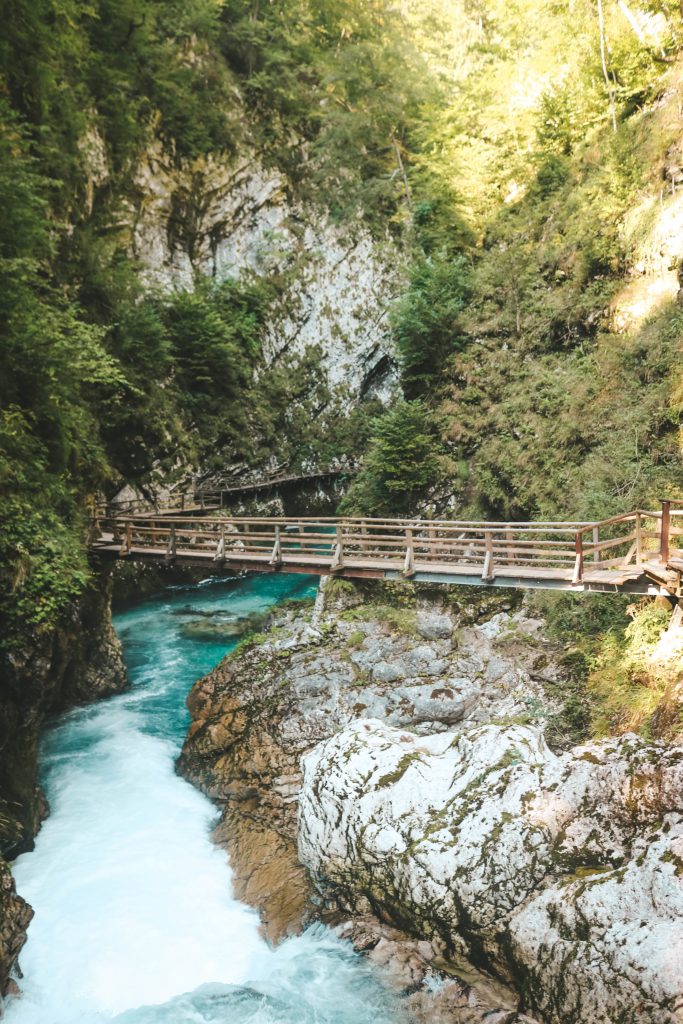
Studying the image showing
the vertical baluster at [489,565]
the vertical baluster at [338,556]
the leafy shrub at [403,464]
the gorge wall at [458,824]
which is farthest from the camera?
the leafy shrub at [403,464]

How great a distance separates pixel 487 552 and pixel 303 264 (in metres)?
20.9

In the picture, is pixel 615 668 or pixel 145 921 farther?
pixel 615 668

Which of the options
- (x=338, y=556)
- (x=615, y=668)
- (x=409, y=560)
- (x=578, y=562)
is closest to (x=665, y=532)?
(x=578, y=562)

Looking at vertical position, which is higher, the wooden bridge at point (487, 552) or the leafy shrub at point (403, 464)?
the leafy shrub at point (403, 464)

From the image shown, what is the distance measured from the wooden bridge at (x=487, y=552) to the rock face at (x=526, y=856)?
291 centimetres

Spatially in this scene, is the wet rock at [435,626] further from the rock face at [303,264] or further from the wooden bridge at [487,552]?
the rock face at [303,264]

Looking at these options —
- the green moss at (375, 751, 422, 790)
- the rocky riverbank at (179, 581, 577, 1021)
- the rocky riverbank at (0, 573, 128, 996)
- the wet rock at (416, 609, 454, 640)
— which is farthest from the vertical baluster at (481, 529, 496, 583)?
the rocky riverbank at (0, 573, 128, 996)

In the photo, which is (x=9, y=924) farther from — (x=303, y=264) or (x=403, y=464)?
(x=303, y=264)

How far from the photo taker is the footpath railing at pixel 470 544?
32.0ft

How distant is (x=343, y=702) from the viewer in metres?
11.5

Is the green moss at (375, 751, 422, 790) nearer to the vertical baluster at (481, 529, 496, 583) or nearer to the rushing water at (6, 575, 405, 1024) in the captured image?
the rushing water at (6, 575, 405, 1024)

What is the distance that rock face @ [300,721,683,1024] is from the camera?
5.90 meters

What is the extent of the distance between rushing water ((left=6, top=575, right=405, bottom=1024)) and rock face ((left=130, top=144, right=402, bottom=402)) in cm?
1849


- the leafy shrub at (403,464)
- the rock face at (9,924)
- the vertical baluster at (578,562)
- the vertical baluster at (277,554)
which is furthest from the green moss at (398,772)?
the leafy shrub at (403,464)
